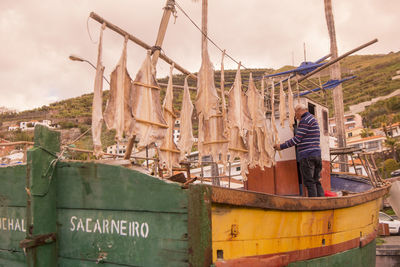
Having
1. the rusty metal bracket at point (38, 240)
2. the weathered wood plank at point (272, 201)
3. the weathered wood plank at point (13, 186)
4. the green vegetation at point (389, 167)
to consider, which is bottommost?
the green vegetation at point (389, 167)

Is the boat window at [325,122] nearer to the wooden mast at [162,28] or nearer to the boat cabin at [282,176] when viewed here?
the boat cabin at [282,176]

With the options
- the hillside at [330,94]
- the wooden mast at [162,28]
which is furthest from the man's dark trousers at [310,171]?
the hillside at [330,94]

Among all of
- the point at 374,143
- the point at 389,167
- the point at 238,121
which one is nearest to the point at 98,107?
the point at 238,121

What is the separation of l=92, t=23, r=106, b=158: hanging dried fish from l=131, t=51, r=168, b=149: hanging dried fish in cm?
38

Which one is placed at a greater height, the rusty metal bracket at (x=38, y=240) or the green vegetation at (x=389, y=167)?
the rusty metal bracket at (x=38, y=240)

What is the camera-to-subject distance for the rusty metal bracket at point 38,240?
2758 millimetres

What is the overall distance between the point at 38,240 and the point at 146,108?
1.78m

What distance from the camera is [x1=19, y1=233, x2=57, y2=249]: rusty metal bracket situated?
276cm

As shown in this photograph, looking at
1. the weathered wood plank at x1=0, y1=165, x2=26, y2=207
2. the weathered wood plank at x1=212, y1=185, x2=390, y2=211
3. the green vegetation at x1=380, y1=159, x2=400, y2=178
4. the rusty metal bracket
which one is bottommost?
the green vegetation at x1=380, y1=159, x2=400, y2=178

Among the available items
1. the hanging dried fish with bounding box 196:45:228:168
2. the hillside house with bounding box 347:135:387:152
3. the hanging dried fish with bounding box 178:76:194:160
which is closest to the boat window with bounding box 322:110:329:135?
the hanging dried fish with bounding box 196:45:228:168

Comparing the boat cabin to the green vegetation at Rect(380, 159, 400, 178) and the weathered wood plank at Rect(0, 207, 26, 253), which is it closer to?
the weathered wood plank at Rect(0, 207, 26, 253)

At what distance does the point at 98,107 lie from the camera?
11.3 ft

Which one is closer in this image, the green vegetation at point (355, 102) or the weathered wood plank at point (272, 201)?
the weathered wood plank at point (272, 201)

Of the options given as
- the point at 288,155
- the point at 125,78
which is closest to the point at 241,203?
the point at 125,78
